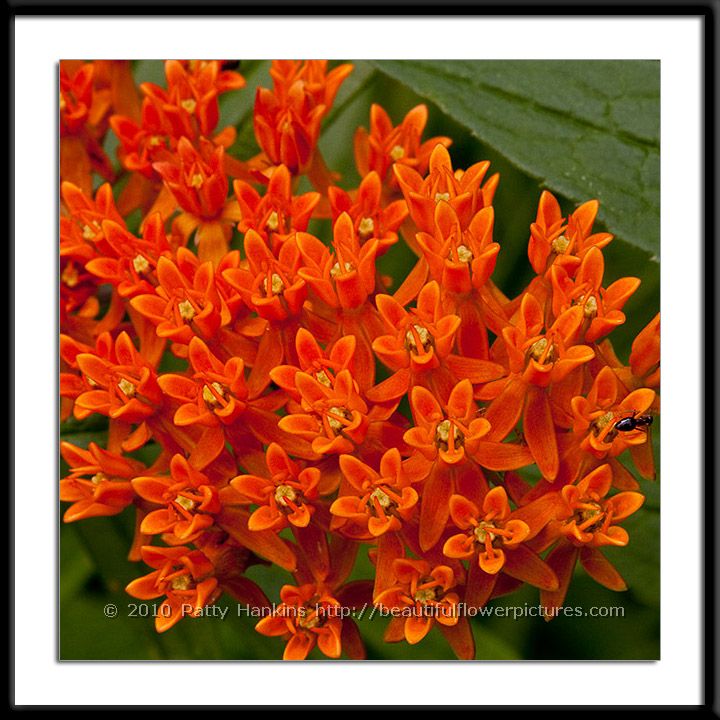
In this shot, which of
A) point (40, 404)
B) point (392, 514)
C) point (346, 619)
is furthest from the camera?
point (40, 404)

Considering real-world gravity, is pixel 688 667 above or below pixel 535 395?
below

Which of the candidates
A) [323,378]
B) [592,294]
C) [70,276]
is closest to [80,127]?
[70,276]

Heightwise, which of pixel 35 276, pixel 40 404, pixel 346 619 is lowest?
pixel 346 619

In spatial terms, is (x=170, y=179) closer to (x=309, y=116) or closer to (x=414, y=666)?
(x=309, y=116)

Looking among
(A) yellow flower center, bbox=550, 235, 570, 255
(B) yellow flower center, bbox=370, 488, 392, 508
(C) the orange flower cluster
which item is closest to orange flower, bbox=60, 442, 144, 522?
(C) the orange flower cluster

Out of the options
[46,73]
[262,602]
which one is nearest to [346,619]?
[262,602]

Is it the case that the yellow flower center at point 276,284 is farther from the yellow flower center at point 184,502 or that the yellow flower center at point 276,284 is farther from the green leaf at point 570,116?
the green leaf at point 570,116
